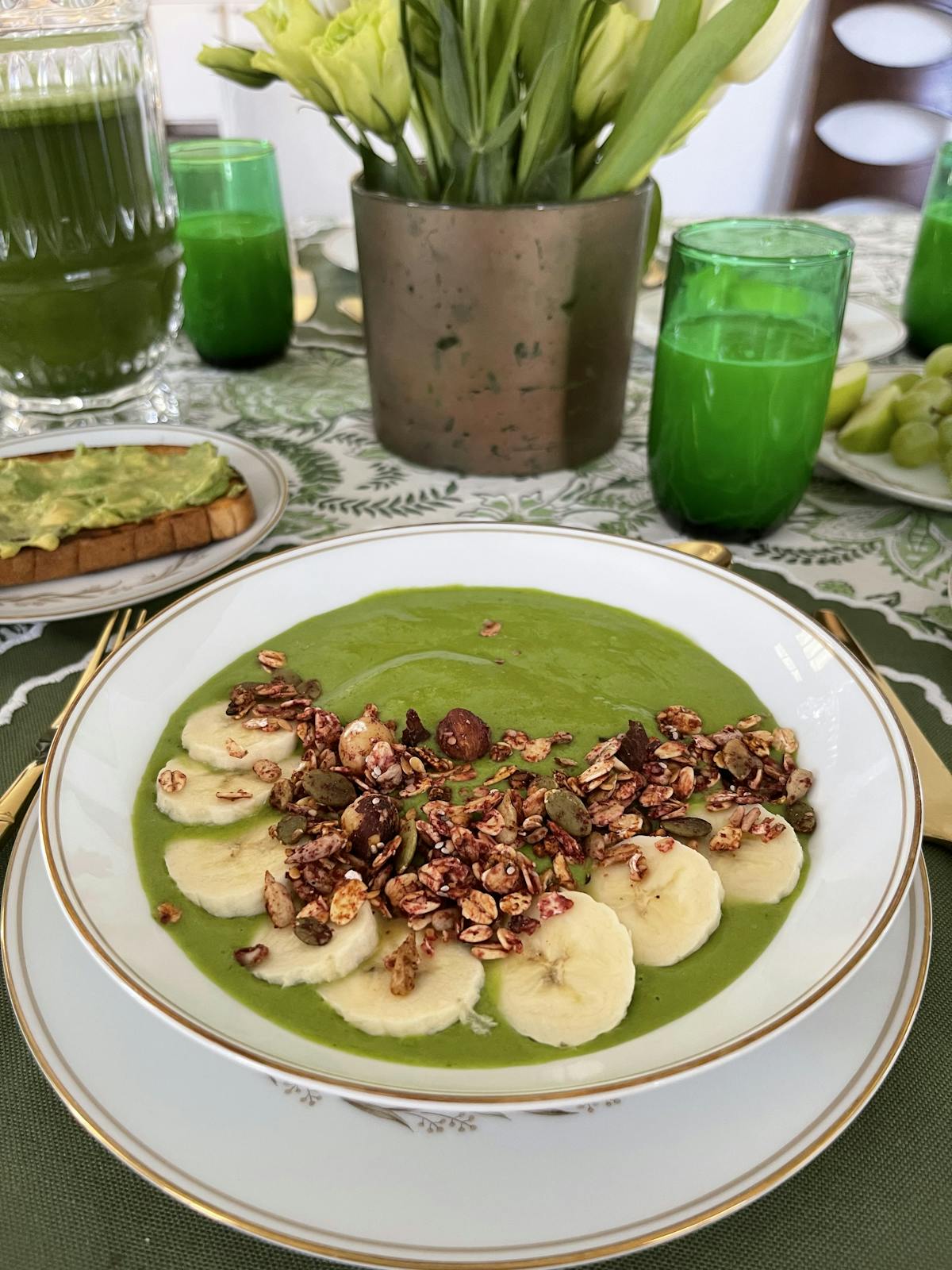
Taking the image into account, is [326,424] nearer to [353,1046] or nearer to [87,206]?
[87,206]

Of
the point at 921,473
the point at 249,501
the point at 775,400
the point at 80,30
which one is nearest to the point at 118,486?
the point at 249,501

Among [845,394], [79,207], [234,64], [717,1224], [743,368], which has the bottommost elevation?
[717,1224]

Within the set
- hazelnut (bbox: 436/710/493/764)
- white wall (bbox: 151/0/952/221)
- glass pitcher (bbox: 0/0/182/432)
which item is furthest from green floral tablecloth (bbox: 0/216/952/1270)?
white wall (bbox: 151/0/952/221)

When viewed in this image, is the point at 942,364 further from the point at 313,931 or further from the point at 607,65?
the point at 313,931

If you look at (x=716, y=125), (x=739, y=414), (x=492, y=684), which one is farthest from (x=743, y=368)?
(x=716, y=125)

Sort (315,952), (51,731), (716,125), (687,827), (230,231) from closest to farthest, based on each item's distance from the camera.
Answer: (315,952), (687,827), (51,731), (230,231), (716,125)

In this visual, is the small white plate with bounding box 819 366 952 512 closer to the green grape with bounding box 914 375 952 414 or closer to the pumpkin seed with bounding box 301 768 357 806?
the green grape with bounding box 914 375 952 414
